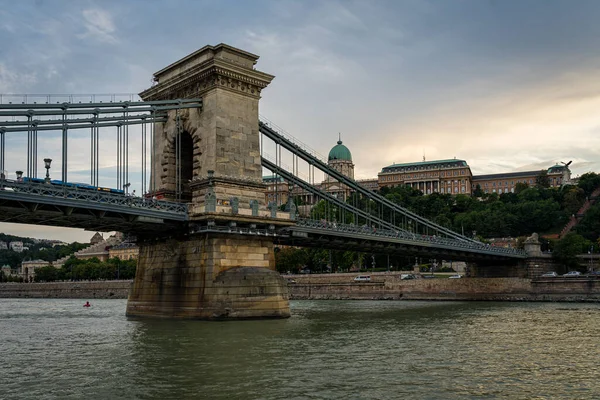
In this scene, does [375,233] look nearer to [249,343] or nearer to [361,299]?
[361,299]

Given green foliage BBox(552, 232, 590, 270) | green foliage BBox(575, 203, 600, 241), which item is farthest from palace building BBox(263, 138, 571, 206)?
green foliage BBox(552, 232, 590, 270)

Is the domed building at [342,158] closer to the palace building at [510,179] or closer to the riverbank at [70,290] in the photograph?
the palace building at [510,179]

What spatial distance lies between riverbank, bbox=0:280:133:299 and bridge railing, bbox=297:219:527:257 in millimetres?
54383

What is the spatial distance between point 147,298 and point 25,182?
11.5 meters

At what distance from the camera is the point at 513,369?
802 inches

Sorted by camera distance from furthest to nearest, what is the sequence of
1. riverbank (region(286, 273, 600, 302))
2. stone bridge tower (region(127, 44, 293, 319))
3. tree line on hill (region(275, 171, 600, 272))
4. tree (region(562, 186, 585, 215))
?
1. tree (region(562, 186, 585, 215))
2. tree line on hill (region(275, 171, 600, 272))
3. riverbank (region(286, 273, 600, 302))
4. stone bridge tower (region(127, 44, 293, 319))

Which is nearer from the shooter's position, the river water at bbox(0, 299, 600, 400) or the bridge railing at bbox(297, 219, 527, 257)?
the river water at bbox(0, 299, 600, 400)

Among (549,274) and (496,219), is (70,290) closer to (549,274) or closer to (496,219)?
(496,219)

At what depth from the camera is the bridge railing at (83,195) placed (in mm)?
28281

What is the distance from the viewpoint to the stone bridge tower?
3428 centimetres

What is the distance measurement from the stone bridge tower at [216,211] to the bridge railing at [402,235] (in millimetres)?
7818

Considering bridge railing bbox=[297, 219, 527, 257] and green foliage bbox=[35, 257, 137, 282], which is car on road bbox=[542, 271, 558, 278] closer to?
bridge railing bbox=[297, 219, 527, 257]

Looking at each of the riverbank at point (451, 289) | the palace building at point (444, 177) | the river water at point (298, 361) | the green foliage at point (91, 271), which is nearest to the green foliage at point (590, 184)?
the palace building at point (444, 177)

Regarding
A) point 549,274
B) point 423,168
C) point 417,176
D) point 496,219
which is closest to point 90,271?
point 496,219
